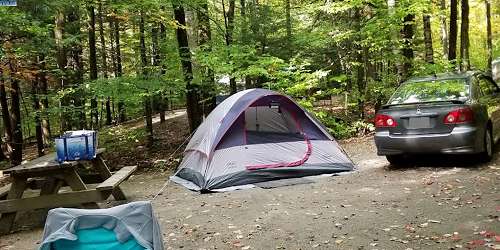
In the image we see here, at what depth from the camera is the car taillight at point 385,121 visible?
810 cm

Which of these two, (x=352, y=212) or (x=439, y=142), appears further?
(x=439, y=142)

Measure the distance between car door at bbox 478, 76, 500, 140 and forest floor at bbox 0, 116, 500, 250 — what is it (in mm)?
594

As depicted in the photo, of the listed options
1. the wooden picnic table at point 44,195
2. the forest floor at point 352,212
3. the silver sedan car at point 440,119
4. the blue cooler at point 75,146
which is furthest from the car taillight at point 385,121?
the blue cooler at point 75,146

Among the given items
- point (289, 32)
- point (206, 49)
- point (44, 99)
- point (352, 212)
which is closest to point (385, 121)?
point (352, 212)

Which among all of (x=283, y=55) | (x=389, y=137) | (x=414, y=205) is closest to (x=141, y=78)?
(x=283, y=55)

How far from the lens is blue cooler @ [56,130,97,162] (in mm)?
6871

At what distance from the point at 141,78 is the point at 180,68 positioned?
46.7 inches

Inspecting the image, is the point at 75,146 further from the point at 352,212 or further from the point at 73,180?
the point at 352,212

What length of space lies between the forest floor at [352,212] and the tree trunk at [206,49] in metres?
4.55

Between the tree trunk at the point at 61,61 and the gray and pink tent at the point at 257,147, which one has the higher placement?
the tree trunk at the point at 61,61

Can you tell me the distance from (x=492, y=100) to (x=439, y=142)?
199 cm

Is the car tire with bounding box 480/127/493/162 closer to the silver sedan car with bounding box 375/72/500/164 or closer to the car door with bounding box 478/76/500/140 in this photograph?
the silver sedan car with bounding box 375/72/500/164

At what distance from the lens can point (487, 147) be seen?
316 inches

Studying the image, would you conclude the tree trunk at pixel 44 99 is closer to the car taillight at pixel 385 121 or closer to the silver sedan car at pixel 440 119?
the car taillight at pixel 385 121
